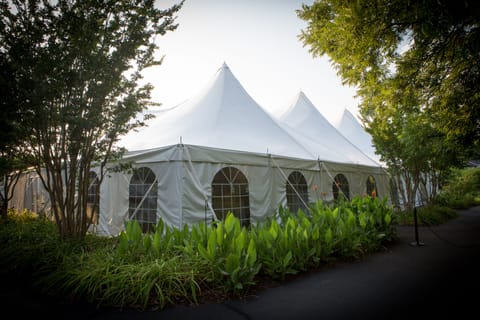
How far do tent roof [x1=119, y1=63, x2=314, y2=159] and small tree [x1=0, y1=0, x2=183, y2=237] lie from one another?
2.16 meters

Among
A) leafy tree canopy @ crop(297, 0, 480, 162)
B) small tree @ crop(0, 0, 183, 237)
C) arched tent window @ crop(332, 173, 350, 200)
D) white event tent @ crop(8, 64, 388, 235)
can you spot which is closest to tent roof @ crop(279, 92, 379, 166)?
white event tent @ crop(8, 64, 388, 235)

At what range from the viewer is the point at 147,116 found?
411 centimetres

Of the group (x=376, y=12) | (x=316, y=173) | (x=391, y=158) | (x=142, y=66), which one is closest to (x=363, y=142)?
(x=391, y=158)

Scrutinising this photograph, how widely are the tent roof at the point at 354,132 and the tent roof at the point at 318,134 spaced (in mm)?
4225

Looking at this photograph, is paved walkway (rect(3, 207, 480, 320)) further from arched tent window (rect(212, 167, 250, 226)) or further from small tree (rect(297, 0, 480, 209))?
arched tent window (rect(212, 167, 250, 226))

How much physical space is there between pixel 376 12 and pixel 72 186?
4.85 meters

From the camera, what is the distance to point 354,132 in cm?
1598

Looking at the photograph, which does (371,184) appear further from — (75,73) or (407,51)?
(75,73)

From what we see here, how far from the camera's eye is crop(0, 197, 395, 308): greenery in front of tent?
239 centimetres

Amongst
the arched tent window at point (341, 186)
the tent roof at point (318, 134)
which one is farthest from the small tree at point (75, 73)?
the arched tent window at point (341, 186)

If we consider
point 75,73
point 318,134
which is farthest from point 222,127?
point 318,134

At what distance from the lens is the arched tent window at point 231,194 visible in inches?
224

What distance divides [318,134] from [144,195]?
822 cm

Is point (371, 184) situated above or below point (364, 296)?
above
